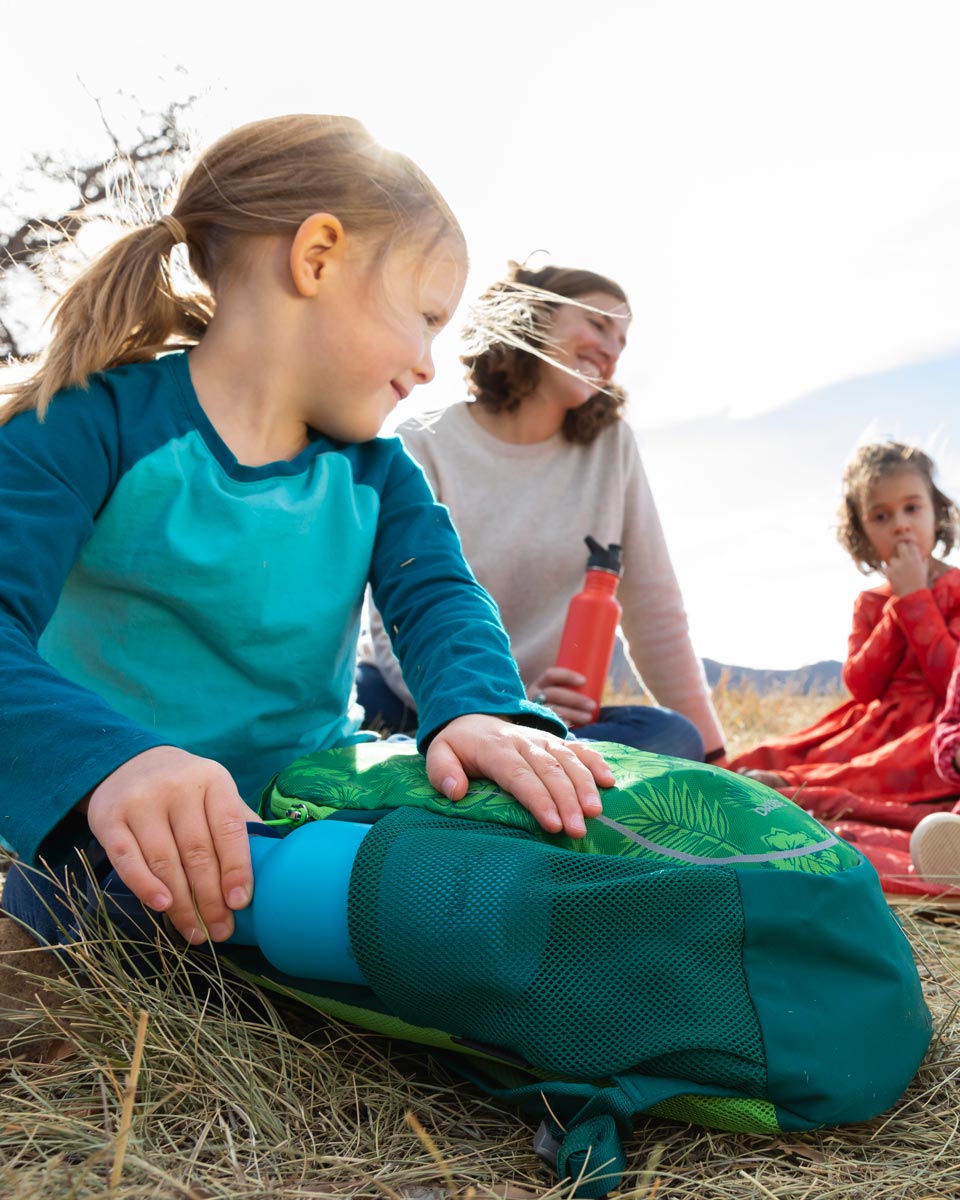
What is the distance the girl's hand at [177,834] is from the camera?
0.88 m

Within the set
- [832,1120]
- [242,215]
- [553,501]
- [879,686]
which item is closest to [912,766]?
[879,686]

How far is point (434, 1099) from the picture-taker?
0.94 metres

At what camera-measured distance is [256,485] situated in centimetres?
130

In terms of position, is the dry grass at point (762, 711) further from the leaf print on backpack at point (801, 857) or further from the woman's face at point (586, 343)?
the leaf print on backpack at point (801, 857)

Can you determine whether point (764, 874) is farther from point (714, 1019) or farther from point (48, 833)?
point (48, 833)

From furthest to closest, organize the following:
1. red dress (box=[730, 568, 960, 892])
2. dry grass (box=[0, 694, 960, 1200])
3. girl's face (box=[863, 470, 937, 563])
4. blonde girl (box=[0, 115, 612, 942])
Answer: girl's face (box=[863, 470, 937, 563])
red dress (box=[730, 568, 960, 892])
blonde girl (box=[0, 115, 612, 942])
dry grass (box=[0, 694, 960, 1200])

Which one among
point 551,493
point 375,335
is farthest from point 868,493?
point 375,335

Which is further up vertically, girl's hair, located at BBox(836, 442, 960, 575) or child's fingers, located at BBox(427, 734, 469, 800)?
girl's hair, located at BBox(836, 442, 960, 575)

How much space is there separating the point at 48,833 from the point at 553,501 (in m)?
2.08

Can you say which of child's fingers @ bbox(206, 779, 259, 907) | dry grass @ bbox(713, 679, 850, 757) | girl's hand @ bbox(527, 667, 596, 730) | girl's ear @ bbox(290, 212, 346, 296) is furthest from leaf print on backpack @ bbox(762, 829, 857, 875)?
dry grass @ bbox(713, 679, 850, 757)

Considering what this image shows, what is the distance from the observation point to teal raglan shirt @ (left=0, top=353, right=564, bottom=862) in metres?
1.14

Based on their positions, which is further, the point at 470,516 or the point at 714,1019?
the point at 470,516

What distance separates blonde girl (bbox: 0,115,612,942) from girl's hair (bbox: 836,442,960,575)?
91.2 inches

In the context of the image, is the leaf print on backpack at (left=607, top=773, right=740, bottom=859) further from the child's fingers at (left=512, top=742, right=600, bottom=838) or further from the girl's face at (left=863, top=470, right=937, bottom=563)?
the girl's face at (left=863, top=470, right=937, bottom=563)
